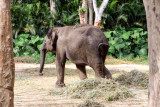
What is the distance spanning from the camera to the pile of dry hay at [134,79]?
8.33 meters

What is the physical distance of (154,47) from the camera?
3188mm

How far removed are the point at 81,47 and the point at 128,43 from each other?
32.6ft

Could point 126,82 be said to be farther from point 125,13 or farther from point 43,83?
point 125,13

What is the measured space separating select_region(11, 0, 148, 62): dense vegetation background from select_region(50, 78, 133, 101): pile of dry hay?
33.3 ft

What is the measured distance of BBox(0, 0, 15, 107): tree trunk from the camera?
12.7ft

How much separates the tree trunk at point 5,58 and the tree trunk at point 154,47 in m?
1.71

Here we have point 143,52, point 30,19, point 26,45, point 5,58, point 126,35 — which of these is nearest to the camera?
point 5,58

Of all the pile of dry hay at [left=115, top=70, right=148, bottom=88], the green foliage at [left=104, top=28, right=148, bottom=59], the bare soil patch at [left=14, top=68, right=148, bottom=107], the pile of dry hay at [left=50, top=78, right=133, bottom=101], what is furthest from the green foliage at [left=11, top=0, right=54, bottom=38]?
the pile of dry hay at [left=50, top=78, right=133, bottom=101]

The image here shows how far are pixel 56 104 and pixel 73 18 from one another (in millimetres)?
12980

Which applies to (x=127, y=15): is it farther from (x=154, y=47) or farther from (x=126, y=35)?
(x=154, y=47)

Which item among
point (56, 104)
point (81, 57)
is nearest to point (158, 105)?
point (56, 104)

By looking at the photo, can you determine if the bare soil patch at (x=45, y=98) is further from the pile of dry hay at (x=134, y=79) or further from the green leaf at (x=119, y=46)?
the green leaf at (x=119, y=46)

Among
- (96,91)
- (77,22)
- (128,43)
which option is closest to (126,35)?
(128,43)

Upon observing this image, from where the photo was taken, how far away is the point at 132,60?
16.6 meters
